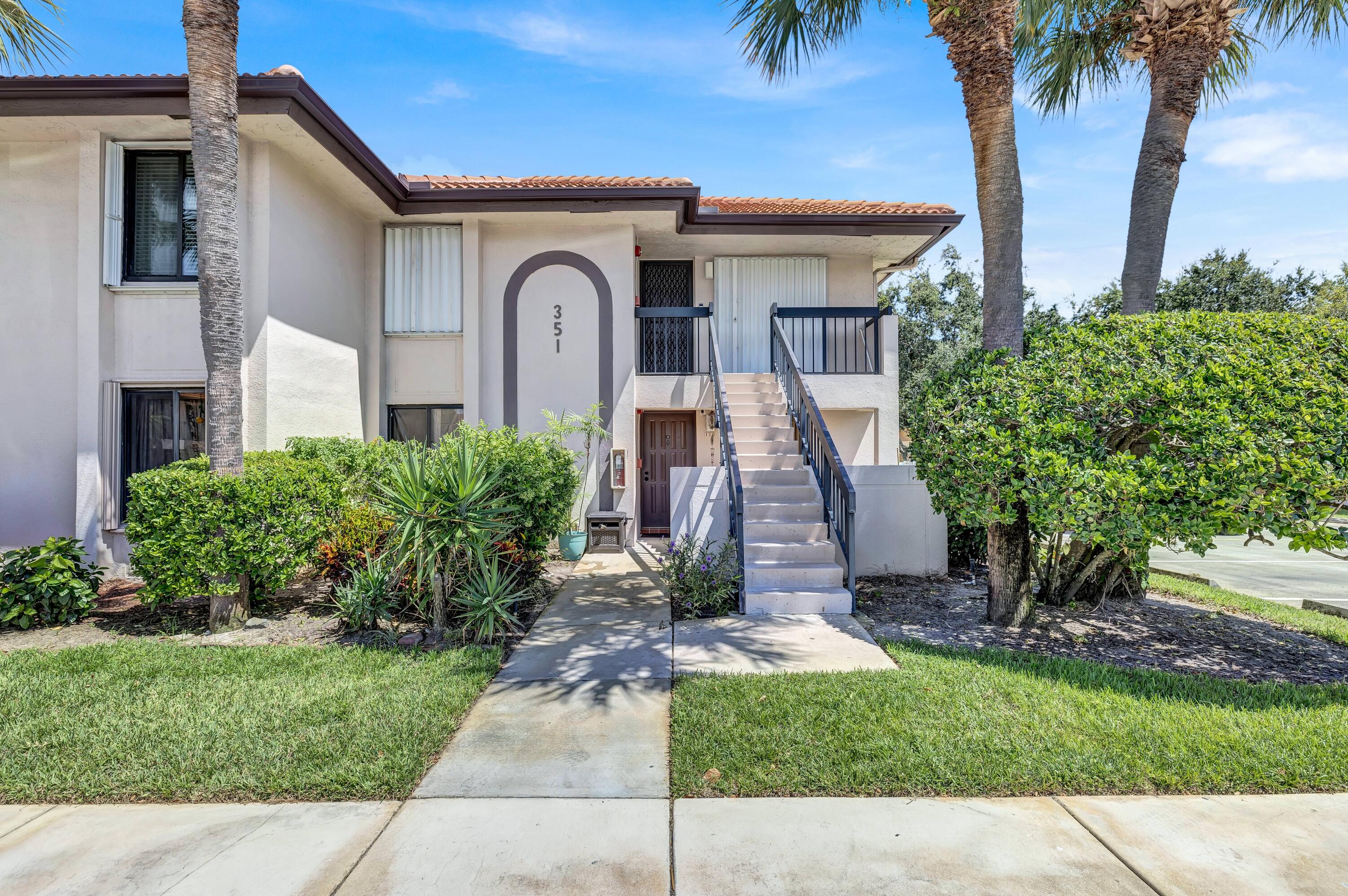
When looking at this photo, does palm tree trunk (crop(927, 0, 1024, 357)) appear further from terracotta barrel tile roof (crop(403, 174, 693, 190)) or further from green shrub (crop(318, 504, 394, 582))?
green shrub (crop(318, 504, 394, 582))

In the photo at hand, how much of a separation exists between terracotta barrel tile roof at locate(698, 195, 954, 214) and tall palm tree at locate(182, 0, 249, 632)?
274 inches

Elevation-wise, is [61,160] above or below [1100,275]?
below

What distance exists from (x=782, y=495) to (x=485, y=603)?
3919 mm

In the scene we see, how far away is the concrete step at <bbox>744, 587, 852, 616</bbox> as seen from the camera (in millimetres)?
6578

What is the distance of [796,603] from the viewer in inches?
261

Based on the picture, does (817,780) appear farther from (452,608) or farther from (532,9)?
(532,9)

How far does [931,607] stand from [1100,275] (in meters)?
23.0

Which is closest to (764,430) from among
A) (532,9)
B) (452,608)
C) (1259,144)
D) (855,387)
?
(855,387)

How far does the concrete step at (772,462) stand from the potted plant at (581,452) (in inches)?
94.1

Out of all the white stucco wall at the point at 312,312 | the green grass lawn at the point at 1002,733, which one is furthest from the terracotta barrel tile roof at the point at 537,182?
the green grass lawn at the point at 1002,733

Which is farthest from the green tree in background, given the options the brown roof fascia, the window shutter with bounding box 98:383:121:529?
the window shutter with bounding box 98:383:121:529

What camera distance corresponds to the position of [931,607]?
6871 millimetres

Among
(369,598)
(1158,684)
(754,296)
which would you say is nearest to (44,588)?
(369,598)

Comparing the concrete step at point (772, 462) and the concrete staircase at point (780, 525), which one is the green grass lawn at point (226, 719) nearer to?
the concrete staircase at point (780, 525)
